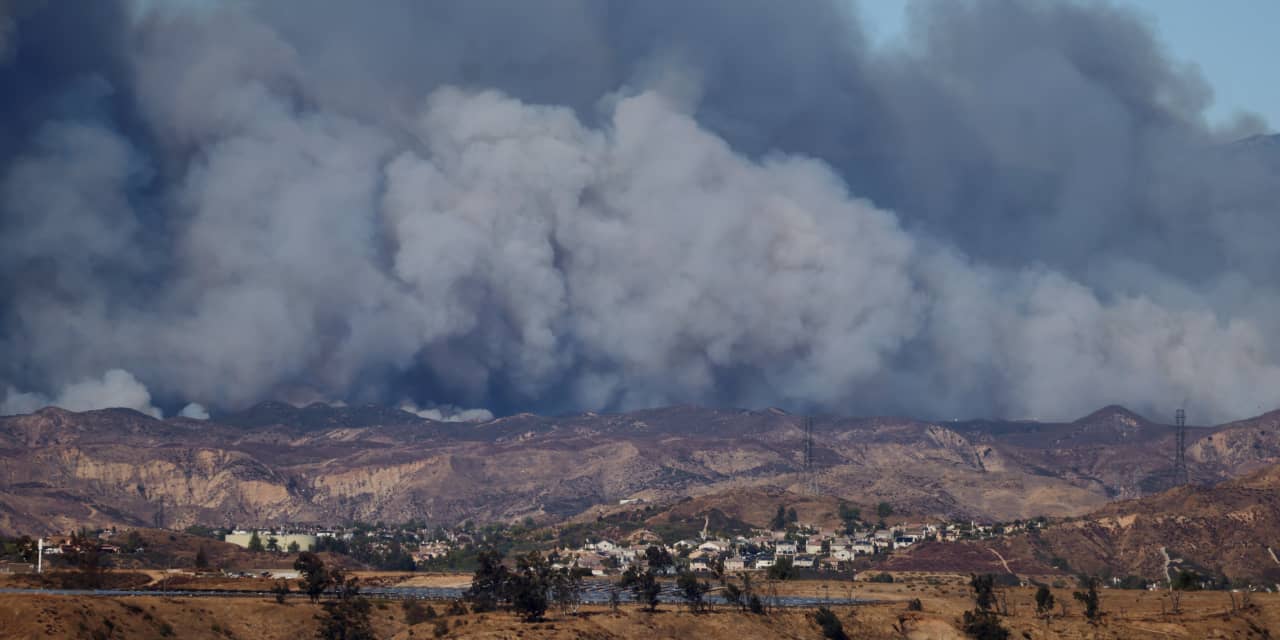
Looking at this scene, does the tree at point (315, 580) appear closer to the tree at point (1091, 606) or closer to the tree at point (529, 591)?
the tree at point (529, 591)

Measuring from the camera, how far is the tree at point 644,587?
450ft

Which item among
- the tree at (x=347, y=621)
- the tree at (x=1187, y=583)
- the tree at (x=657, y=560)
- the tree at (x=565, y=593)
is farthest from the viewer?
the tree at (x=657, y=560)

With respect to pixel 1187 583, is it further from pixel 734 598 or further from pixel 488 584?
pixel 488 584

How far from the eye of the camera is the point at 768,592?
16600cm

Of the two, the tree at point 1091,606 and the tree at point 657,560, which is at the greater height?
the tree at point 657,560

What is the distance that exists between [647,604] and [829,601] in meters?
24.6

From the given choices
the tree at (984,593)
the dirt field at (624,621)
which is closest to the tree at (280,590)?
the dirt field at (624,621)

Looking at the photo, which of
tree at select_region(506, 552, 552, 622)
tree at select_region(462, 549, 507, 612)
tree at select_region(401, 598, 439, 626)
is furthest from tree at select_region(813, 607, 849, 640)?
tree at select_region(401, 598, 439, 626)

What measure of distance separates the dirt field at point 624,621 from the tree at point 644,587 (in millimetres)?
1389

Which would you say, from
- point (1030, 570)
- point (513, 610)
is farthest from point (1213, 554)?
point (513, 610)

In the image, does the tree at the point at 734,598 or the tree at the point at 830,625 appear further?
the tree at the point at 734,598

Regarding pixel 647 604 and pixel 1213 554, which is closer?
pixel 647 604

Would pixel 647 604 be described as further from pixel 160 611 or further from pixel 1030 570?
pixel 1030 570

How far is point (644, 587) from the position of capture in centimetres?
14062
